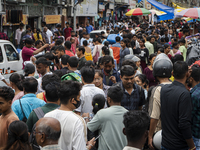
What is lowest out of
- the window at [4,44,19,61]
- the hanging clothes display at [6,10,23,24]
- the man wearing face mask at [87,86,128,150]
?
the man wearing face mask at [87,86,128,150]

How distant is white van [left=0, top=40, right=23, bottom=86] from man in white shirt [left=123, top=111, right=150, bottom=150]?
20.5ft

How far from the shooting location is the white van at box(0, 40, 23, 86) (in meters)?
8.34

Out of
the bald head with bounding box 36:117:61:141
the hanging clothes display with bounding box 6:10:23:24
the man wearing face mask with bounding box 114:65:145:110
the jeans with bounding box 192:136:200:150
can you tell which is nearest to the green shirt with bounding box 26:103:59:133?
the bald head with bounding box 36:117:61:141

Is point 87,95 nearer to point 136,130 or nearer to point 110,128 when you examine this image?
point 110,128

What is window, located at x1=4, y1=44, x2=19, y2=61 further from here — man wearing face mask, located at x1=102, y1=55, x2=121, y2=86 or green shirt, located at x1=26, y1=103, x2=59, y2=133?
green shirt, located at x1=26, y1=103, x2=59, y2=133

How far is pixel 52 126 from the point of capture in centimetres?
254

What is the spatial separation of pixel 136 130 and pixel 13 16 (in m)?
13.5

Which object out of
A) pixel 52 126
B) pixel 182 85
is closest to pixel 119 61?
pixel 182 85

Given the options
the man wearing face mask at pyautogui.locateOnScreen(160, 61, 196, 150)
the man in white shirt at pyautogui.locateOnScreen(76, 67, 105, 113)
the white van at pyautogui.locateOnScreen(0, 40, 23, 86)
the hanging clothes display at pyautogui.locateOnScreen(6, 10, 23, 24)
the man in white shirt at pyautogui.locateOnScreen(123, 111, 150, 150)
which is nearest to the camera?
the man in white shirt at pyautogui.locateOnScreen(123, 111, 150, 150)

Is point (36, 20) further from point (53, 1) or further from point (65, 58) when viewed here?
point (65, 58)

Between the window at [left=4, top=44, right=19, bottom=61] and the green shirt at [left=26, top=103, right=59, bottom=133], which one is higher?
the window at [left=4, top=44, right=19, bottom=61]

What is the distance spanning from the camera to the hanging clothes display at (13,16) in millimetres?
14641

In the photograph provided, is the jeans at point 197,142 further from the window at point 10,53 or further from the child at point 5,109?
the window at point 10,53

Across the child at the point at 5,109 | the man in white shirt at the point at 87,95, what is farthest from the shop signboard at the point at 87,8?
the child at the point at 5,109
